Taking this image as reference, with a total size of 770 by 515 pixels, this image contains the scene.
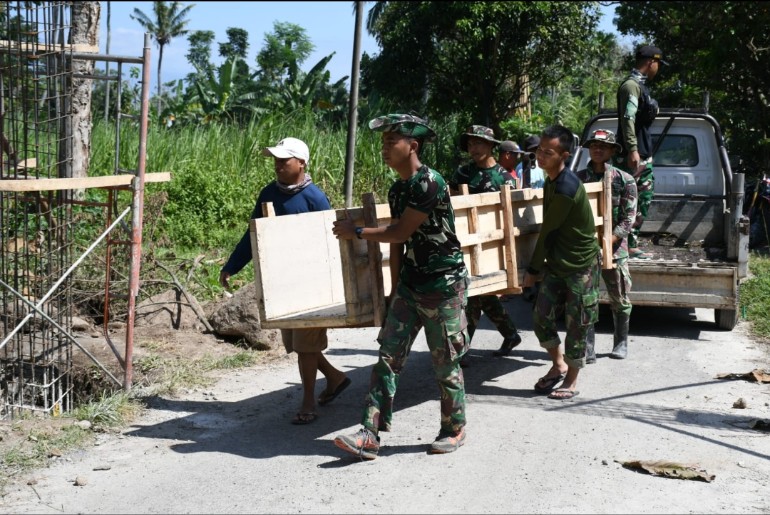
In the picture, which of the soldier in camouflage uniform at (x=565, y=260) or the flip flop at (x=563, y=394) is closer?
the soldier in camouflage uniform at (x=565, y=260)

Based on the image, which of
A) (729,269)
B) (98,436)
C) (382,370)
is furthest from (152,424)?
(729,269)

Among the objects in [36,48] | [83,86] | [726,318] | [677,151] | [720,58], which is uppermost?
[720,58]

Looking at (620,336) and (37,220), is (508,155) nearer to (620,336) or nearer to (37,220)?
(620,336)

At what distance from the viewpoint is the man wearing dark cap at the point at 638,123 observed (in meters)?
8.20

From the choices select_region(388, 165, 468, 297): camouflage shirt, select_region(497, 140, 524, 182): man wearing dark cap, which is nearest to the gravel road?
select_region(388, 165, 468, 297): camouflage shirt

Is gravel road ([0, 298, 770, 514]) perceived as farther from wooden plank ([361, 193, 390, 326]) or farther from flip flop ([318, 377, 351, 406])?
wooden plank ([361, 193, 390, 326])

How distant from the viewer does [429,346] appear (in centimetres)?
516

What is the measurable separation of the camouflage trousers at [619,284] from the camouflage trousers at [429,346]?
2.71 metres

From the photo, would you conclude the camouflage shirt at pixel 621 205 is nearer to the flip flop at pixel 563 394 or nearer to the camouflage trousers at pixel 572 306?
the camouflage trousers at pixel 572 306

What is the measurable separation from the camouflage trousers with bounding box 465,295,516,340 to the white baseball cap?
209 centimetres

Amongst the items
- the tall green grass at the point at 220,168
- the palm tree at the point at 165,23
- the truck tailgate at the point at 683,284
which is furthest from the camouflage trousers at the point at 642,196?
the palm tree at the point at 165,23

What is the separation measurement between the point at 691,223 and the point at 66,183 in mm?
6806

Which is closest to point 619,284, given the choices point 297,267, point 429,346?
point 429,346

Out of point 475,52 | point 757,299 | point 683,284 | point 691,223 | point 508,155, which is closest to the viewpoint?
point 683,284
